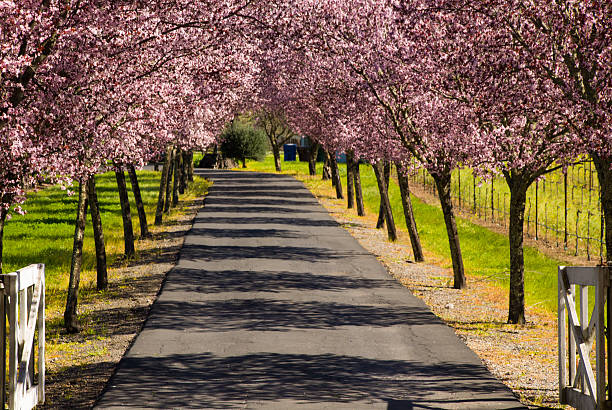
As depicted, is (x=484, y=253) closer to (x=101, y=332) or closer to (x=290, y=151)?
(x=101, y=332)

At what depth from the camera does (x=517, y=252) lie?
53.0 feet

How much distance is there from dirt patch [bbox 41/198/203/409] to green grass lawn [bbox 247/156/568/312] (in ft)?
30.2

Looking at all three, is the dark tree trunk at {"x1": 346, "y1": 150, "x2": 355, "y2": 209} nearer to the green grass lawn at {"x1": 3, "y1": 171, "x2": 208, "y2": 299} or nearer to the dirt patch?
the green grass lawn at {"x1": 3, "y1": 171, "x2": 208, "y2": 299}

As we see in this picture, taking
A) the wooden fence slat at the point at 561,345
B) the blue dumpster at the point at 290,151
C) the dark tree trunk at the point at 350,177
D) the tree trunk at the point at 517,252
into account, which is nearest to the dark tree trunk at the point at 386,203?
the dark tree trunk at the point at 350,177

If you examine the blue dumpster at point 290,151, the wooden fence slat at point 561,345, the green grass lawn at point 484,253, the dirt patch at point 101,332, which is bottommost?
the green grass lawn at point 484,253

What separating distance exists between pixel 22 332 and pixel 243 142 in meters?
69.9

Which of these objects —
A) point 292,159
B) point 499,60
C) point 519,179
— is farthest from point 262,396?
point 292,159

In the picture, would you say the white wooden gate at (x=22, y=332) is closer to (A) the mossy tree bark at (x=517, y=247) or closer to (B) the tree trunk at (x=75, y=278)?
(B) the tree trunk at (x=75, y=278)

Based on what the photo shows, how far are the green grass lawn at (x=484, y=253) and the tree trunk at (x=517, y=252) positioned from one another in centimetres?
257

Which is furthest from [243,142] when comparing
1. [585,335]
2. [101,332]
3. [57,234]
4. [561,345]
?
[585,335]

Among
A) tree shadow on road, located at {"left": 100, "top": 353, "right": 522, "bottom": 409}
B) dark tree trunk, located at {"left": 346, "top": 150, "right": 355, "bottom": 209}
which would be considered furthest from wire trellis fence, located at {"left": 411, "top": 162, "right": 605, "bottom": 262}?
tree shadow on road, located at {"left": 100, "top": 353, "right": 522, "bottom": 409}

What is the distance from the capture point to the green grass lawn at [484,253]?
22.1 metres

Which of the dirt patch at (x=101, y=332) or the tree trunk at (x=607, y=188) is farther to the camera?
the tree trunk at (x=607, y=188)

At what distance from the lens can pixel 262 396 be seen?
33.1 feet
